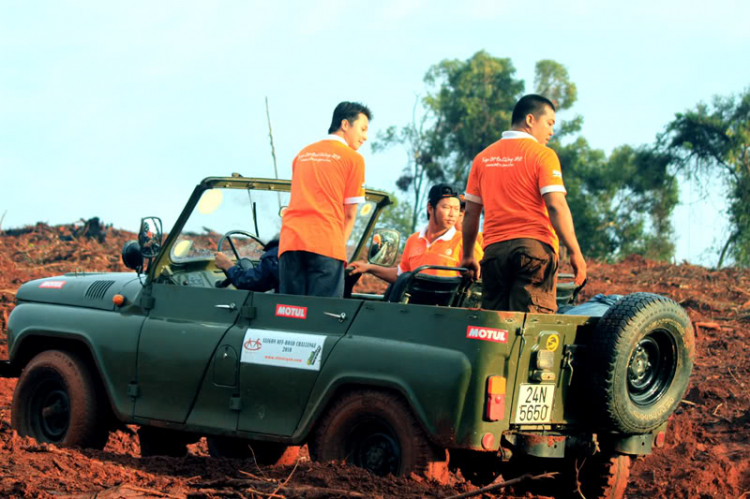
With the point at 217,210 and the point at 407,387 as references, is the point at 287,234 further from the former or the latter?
the point at 407,387

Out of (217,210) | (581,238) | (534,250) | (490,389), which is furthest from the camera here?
(581,238)

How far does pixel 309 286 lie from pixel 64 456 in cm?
175

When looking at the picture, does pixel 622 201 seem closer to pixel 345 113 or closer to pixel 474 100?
pixel 474 100

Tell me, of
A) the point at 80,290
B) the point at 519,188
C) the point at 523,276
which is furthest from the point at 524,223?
the point at 80,290

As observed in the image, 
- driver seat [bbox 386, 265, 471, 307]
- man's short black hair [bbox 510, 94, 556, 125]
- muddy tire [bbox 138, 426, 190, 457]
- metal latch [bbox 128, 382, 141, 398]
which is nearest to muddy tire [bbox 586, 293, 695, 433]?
driver seat [bbox 386, 265, 471, 307]

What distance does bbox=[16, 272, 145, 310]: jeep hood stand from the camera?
257 inches

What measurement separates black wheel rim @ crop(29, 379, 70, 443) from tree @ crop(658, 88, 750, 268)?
21124 mm

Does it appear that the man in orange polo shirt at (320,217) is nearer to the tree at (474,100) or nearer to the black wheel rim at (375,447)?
the black wheel rim at (375,447)

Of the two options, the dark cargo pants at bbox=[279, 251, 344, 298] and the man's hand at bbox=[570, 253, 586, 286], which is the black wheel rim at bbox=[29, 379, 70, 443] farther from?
the man's hand at bbox=[570, 253, 586, 286]

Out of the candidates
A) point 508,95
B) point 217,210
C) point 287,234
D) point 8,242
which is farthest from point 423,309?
point 508,95

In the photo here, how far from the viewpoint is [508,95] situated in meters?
33.4

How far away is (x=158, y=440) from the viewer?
21.6 ft

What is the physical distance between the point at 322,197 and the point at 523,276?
1337mm

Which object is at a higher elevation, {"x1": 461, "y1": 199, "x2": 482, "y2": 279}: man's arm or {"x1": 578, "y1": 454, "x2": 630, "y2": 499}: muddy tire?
{"x1": 461, "y1": 199, "x2": 482, "y2": 279}: man's arm
